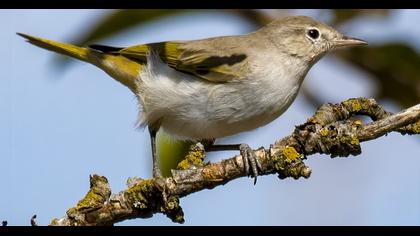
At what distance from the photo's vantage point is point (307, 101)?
3.98 metres

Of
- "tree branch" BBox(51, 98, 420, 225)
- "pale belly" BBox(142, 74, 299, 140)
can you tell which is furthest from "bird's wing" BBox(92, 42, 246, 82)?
"tree branch" BBox(51, 98, 420, 225)

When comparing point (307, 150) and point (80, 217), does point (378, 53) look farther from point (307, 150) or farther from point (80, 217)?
point (80, 217)

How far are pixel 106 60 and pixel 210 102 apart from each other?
1.04 meters

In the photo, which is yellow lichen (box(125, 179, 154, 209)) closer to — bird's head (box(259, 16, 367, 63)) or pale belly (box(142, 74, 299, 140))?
pale belly (box(142, 74, 299, 140))

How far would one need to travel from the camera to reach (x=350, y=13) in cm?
419

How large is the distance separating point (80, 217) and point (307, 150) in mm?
981

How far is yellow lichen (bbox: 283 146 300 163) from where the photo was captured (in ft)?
9.62

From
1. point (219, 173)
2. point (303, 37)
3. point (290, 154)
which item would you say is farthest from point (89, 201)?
point (303, 37)

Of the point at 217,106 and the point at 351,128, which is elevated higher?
the point at 217,106

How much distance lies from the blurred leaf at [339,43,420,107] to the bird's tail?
1714 mm

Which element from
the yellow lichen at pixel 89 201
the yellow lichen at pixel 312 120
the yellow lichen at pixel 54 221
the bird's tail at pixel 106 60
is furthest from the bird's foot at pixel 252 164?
the bird's tail at pixel 106 60

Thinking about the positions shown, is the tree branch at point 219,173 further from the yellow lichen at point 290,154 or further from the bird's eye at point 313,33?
the bird's eye at point 313,33

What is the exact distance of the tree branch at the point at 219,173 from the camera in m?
2.94

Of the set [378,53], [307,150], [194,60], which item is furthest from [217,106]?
[307,150]
